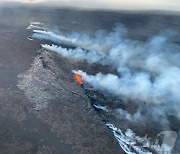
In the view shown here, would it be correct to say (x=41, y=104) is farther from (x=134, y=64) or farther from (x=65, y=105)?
(x=134, y=64)

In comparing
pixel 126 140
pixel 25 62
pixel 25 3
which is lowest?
pixel 126 140

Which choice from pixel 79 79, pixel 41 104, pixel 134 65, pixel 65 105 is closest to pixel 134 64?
pixel 134 65

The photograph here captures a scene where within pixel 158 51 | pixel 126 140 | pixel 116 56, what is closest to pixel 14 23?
pixel 116 56

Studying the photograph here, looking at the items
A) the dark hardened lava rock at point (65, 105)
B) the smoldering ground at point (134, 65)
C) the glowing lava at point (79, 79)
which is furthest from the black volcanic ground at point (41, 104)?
the smoldering ground at point (134, 65)

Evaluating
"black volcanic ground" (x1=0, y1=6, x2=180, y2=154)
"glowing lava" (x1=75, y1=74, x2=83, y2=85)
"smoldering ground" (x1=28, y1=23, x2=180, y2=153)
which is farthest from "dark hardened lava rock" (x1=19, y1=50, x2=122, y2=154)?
"smoldering ground" (x1=28, y1=23, x2=180, y2=153)

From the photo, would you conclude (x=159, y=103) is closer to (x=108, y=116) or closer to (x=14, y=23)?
(x=108, y=116)

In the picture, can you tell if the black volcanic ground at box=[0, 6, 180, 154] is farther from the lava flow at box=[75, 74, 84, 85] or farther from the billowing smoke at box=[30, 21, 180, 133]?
the billowing smoke at box=[30, 21, 180, 133]
